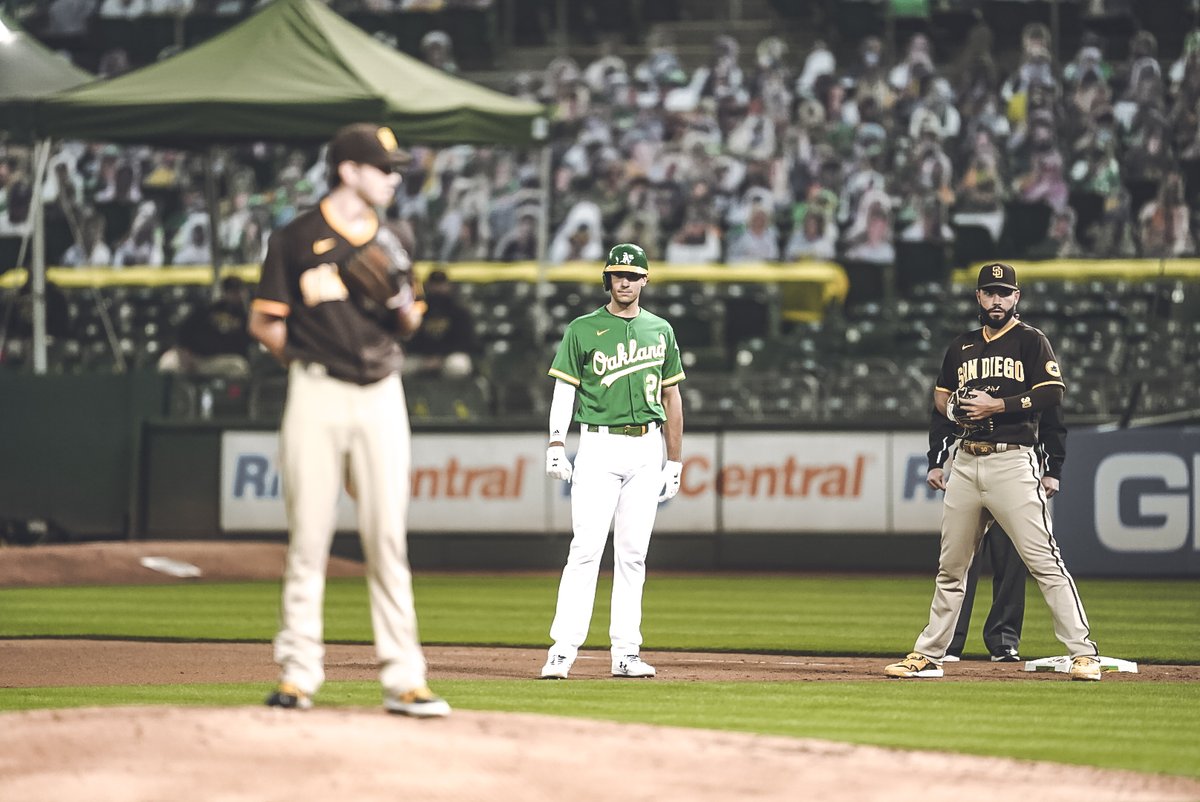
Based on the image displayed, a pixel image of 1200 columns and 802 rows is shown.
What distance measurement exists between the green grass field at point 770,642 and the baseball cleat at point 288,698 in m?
1.55

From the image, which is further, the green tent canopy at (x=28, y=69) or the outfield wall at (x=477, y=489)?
the green tent canopy at (x=28, y=69)

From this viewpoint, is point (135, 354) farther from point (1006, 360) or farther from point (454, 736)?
point (454, 736)

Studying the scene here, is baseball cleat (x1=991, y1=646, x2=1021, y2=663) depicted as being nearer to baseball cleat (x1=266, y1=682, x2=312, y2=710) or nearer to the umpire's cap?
the umpire's cap

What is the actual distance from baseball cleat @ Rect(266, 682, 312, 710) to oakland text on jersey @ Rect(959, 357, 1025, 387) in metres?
4.26

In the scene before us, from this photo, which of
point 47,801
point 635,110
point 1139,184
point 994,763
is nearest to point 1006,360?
point 994,763

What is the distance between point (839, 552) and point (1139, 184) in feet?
24.8

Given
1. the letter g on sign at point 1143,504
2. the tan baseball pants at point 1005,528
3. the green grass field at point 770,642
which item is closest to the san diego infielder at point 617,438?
the green grass field at point 770,642

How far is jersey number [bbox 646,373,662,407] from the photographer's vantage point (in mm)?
9711

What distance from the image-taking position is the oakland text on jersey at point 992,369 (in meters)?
9.54

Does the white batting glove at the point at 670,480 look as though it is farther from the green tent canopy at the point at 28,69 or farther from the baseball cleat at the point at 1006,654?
the green tent canopy at the point at 28,69

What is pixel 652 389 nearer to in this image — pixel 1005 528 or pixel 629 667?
pixel 629 667

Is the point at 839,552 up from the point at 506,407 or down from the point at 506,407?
down

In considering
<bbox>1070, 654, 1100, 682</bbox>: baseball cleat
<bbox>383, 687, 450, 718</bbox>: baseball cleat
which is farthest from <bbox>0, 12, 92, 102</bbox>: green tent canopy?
<bbox>383, 687, 450, 718</bbox>: baseball cleat

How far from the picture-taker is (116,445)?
65.1ft
